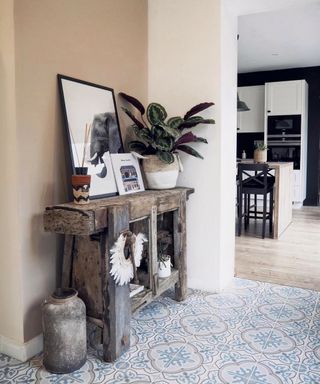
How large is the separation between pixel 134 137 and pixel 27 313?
1511 millimetres

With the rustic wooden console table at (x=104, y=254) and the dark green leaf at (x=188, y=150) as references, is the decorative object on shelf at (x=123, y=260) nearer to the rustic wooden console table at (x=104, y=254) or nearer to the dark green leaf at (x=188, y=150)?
the rustic wooden console table at (x=104, y=254)

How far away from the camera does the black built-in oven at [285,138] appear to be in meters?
6.73

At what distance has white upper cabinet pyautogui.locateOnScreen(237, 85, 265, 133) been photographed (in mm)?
7172

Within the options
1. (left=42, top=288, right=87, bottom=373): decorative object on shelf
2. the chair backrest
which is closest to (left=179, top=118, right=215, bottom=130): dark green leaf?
(left=42, top=288, right=87, bottom=373): decorative object on shelf

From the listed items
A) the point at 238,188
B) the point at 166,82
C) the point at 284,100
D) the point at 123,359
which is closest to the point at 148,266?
the point at 123,359

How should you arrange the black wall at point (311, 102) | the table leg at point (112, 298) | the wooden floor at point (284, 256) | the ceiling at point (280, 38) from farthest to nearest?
1. the black wall at point (311, 102)
2. the ceiling at point (280, 38)
3. the wooden floor at point (284, 256)
4. the table leg at point (112, 298)

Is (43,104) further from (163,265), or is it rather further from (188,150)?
(163,265)

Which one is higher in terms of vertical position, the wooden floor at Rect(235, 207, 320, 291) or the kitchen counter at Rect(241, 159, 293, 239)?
the kitchen counter at Rect(241, 159, 293, 239)

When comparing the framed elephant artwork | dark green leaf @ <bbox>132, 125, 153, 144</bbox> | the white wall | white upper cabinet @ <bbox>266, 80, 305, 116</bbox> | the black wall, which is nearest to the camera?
the framed elephant artwork

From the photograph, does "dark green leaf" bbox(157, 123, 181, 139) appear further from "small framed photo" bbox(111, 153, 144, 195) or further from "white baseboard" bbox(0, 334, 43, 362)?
"white baseboard" bbox(0, 334, 43, 362)

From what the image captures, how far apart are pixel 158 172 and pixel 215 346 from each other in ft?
3.92

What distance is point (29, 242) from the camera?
2.02 m

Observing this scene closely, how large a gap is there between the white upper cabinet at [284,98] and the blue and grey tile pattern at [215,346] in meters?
4.63

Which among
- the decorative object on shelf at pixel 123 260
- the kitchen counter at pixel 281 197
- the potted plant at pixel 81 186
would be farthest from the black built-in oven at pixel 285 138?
the potted plant at pixel 81 186
